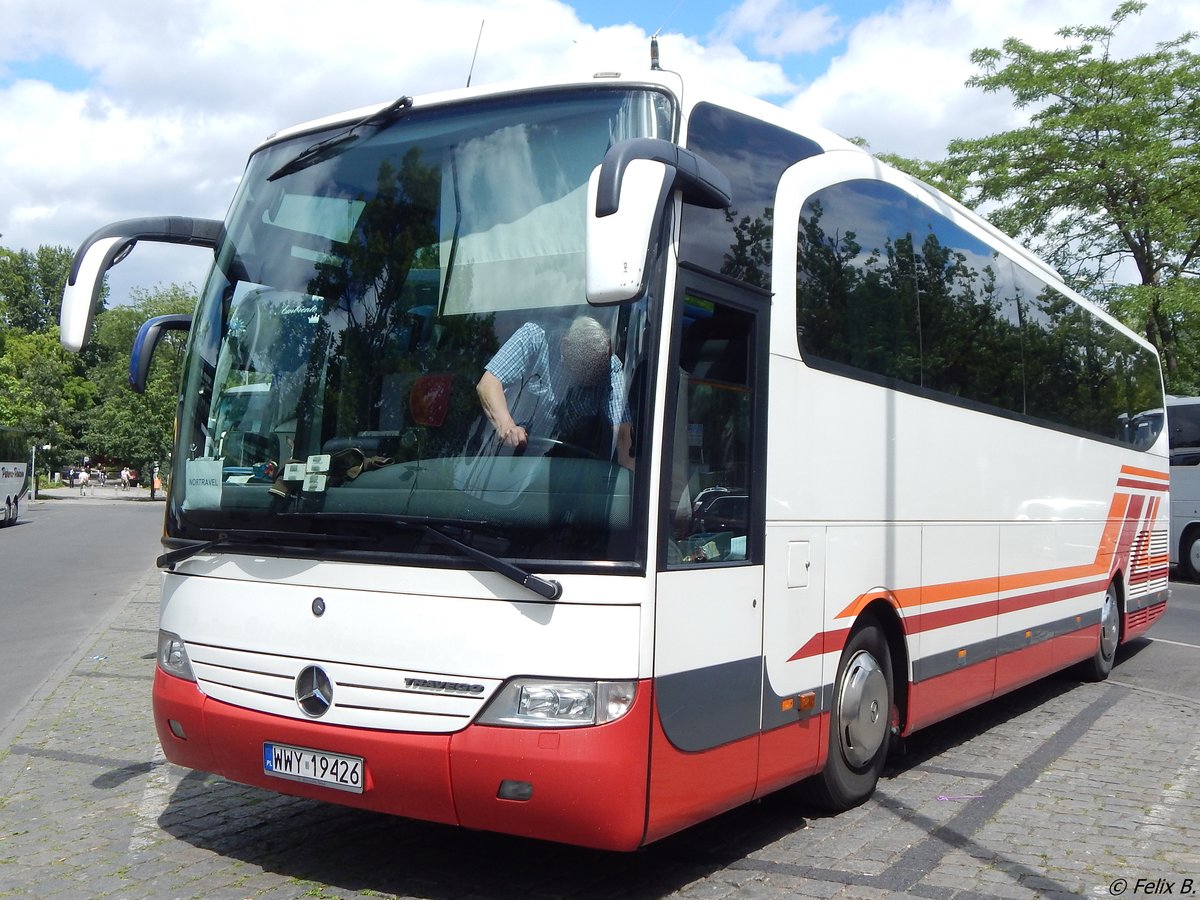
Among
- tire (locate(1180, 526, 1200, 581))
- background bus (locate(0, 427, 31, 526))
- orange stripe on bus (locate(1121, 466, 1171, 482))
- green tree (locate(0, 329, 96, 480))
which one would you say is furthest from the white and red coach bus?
green tree (locate(0, 329, 96, 480))

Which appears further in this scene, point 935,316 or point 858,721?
point 935,316

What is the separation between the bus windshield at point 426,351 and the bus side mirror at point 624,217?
641 millimetres

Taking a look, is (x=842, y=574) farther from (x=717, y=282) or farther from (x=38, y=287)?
(x=38, y=287)

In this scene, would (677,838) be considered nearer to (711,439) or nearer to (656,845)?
(656,845)

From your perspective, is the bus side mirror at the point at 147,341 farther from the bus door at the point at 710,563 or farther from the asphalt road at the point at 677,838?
the bus door at the point at 710,563

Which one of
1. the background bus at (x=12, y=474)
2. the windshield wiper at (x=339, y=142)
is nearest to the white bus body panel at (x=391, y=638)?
the windshield wiper at (x=339, y=142)

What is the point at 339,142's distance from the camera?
5645 mm

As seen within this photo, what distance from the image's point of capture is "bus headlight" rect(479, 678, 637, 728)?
4.57 m

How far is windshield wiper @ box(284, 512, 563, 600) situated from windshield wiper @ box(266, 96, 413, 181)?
1.76m

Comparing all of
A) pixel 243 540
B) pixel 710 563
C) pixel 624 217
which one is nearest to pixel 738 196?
pixel 624 217

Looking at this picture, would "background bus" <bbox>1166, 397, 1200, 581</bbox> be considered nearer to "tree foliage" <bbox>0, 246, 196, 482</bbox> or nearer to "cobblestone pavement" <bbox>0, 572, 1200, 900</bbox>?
"cobblestone pavement" <bbox>0, 572, 1200, 900</bbox>

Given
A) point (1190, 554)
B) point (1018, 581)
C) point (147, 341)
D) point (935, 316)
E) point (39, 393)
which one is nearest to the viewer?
point (147, 341)

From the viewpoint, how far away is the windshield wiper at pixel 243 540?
504 centimetres

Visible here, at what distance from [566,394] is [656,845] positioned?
2.52 metres
